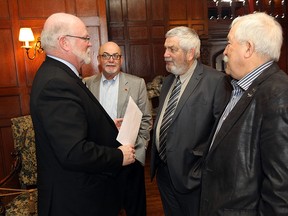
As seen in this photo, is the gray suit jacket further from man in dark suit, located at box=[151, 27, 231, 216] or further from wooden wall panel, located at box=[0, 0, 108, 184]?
wooden wall panel, located at box=[0, 0, 108, 184]

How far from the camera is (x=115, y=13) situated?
662cm

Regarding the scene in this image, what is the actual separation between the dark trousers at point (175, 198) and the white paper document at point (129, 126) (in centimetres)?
45

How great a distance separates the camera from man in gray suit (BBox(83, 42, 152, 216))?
2.59 meters

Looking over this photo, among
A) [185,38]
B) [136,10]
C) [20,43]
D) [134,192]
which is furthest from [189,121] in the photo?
[136,10]

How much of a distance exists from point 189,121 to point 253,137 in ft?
2.66

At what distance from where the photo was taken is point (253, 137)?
1.15m

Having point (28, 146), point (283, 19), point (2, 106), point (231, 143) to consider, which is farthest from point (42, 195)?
point (283, 19)

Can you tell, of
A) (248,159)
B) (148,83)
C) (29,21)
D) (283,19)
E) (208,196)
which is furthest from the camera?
(283,19)

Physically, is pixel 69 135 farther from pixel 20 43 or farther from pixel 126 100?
pixel 20 43

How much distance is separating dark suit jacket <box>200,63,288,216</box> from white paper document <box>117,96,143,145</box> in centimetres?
61

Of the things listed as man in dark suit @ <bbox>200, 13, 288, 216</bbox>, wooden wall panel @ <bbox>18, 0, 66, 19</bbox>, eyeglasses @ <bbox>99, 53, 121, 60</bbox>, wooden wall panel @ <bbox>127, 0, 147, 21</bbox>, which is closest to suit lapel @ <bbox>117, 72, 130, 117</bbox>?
eyeglasses @ <bbox>99, 53, 121, 60</bbox>

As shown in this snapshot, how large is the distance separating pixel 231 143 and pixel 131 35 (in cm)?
584


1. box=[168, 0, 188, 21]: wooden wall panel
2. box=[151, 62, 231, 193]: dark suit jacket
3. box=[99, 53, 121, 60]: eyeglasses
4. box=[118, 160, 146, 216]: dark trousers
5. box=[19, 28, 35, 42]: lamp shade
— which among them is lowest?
box=[118, 160, 146, 216]: dark trousers

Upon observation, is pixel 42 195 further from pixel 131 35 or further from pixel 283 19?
pixel 283 19
